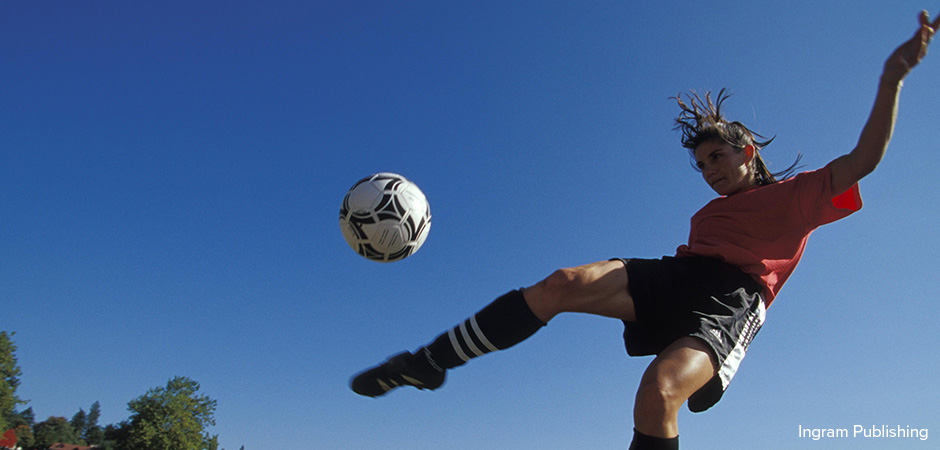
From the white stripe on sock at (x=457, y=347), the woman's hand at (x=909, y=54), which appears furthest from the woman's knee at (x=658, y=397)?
the woman's hand at (x=909, y=54)

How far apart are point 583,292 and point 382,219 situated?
6.87 feet

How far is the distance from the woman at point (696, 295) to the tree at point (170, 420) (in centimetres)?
4538

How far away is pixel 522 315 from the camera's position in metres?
3.48

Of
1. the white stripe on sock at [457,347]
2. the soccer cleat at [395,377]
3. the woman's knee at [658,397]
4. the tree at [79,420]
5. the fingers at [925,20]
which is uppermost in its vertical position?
the tree at [79,420]

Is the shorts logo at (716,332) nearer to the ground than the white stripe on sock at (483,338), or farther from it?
farther from it

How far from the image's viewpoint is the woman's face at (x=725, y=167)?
460 centimetres

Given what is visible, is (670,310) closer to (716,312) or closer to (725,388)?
(716,312)

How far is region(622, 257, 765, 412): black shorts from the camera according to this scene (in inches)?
143

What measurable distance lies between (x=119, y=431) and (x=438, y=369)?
163 feet

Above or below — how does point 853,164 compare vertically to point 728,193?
below

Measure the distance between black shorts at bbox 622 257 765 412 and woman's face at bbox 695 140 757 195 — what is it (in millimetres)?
938

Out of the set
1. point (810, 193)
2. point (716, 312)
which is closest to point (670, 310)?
point (716, 312)

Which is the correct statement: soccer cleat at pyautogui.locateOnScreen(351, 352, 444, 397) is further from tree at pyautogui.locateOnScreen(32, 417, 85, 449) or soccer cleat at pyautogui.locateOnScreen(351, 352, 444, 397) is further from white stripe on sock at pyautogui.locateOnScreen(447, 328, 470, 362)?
tree at pyautogui.locateOnScreen(32, 417, 85, 449)

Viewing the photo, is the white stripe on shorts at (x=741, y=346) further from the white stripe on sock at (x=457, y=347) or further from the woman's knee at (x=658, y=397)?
the white stripe on sock at (x=457, y=347)
